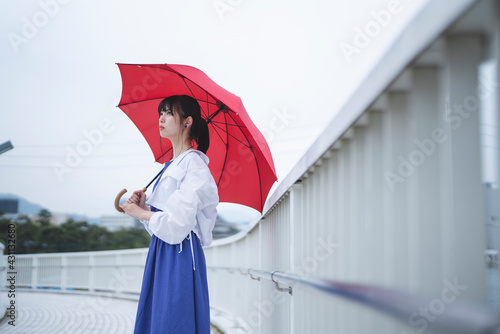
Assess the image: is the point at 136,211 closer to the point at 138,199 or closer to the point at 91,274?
the point at 138,199

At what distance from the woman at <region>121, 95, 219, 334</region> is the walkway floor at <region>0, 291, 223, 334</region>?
361 centimetres

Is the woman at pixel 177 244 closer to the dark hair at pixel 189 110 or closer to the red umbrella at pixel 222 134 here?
the dark hair at pixel 189 110

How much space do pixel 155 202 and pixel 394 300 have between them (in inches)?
68.5

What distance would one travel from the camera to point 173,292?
7.11 feet

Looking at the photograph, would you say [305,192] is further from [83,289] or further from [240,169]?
[83,289]

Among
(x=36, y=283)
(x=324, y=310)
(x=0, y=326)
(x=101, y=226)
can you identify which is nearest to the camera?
(x=324, y=310)

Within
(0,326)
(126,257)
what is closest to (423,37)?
(0,326)

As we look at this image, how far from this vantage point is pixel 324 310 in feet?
4.97

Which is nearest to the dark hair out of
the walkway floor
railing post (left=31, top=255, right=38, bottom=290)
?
the walkway floor

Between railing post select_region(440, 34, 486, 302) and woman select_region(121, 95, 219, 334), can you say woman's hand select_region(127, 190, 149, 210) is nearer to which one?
woman select_region(121, 95, 219, 334)

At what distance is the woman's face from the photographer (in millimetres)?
2510

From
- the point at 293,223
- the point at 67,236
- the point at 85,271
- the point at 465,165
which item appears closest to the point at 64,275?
the point at 85,271

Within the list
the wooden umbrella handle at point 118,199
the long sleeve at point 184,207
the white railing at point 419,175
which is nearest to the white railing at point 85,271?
the wooden umbrella handle at point 118,199

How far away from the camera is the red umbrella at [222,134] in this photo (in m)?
2.89
